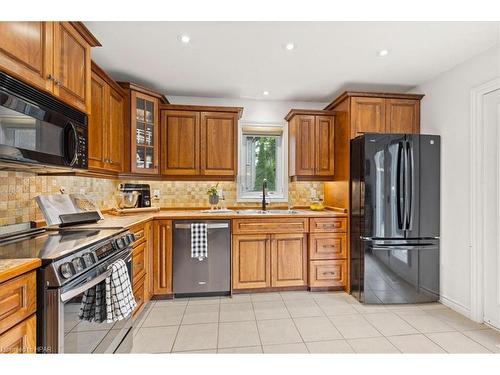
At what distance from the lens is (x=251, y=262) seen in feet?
9.22

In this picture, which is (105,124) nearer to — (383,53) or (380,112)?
(383,53)

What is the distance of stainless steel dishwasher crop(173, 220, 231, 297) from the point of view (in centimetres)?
270

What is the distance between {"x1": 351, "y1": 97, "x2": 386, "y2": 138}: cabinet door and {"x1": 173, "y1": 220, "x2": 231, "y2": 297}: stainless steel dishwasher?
1840 mm

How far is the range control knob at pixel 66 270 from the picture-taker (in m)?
1.10

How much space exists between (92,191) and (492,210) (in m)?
3.77

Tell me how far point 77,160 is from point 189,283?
→ 1678 millimetres

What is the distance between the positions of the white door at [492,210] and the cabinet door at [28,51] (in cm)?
333

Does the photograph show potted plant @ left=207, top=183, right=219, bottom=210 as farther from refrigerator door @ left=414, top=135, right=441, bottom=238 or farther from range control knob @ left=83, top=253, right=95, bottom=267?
refrigerator door @ left=414, top=135, right=441, bottom=238

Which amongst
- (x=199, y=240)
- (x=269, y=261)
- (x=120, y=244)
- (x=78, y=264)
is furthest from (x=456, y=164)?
(x=78, y=264)

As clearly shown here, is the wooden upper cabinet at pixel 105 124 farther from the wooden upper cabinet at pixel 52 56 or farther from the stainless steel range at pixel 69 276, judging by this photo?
the stainless steel range at pixel 69 276

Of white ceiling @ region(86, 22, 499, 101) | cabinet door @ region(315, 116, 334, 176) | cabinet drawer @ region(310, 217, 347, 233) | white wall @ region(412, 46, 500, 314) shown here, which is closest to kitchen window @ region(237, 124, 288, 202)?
cabinet door @ region(315, 116, 334, 176)

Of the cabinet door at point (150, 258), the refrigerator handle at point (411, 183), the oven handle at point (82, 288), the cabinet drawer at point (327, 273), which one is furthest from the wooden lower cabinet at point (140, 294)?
the refrigerator handle at point (411, 183)

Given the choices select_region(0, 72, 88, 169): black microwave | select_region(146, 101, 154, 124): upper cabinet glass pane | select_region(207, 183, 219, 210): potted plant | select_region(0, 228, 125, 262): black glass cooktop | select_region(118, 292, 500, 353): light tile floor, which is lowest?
select_region(118, 292, 500, 353): light tile floor
